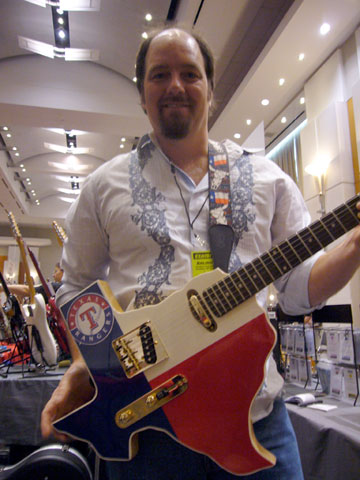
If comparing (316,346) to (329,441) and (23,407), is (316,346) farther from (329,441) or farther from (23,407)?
(23,407)

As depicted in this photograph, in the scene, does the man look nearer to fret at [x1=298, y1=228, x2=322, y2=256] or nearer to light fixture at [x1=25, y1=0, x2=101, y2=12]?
fret at [x1=298, y1=228, x2=322, y2=256]

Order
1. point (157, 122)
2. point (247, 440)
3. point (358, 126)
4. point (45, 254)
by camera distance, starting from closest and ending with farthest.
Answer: point (247, 440)
point (157, 122)
point (358, 126)
point (45, 254)

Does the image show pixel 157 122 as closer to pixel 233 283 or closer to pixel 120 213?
pixel 120 213

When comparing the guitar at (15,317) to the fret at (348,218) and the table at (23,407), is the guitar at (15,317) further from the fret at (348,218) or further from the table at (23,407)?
the fret at (348,218)

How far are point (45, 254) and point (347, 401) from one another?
604 inches

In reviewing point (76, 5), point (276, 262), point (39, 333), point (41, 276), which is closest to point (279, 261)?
point (276, 262)

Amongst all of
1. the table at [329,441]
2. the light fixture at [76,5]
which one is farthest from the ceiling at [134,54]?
the table at [329,441]

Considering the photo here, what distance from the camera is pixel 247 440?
58 cm

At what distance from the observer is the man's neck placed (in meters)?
0.88

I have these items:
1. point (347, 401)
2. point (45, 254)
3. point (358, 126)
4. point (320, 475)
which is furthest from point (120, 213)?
point (45, 254)

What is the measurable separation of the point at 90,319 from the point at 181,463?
0.30m

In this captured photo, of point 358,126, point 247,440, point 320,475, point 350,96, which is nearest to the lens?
point 247,440

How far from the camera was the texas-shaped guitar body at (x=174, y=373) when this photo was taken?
60cm

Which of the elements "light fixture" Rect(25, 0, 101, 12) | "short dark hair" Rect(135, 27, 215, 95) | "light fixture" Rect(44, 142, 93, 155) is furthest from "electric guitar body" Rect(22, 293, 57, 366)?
"light fixture" Rect(44, 142, 93, 155)
